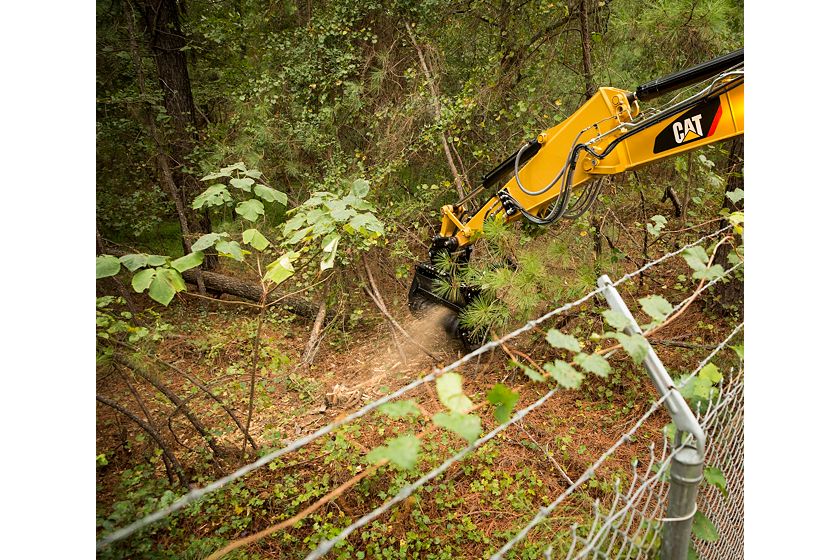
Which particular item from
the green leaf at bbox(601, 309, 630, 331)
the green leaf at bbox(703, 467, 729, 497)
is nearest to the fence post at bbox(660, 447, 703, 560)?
the green leaf at bbox(703, 467, 729, 497)

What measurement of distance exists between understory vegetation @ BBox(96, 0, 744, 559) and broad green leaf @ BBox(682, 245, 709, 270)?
0.04 ft

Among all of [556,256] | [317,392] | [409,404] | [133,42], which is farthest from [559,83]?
[409,404]

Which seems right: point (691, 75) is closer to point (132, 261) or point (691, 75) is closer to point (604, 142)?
point (604, 142)

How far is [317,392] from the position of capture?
448 centimetres

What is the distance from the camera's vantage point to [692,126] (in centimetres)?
276

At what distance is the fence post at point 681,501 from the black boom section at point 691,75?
216 centimetres

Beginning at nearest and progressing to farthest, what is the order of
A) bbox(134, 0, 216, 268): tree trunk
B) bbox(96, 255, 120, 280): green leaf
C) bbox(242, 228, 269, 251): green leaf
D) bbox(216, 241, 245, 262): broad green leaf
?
bbox(96, 255, 120, 280): green leaf → bbox(216, 241, 245, 262): broad green leaf → bbox(242, 228, 269, 251): green leaf → bbox(134, 0, 216, 268): tree trunk

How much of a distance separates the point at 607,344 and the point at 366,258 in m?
2.71

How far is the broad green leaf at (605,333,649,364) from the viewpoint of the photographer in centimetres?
136

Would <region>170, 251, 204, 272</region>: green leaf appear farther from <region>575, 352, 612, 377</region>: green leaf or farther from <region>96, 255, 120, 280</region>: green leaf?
<region>575, 352, 612, 377</region>: green leaf

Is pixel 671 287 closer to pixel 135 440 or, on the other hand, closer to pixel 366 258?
pixel 366 258

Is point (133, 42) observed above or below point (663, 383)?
above

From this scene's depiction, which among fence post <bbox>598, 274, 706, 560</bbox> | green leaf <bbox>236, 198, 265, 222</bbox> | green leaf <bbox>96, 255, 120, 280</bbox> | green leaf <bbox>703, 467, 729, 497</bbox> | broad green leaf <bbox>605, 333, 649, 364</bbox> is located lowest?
green leaf <bbox>703, 467, 729, 497</bbox>

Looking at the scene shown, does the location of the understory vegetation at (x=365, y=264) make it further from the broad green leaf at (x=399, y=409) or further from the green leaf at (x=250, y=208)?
the broad green leaf at (x=399, y=409)
